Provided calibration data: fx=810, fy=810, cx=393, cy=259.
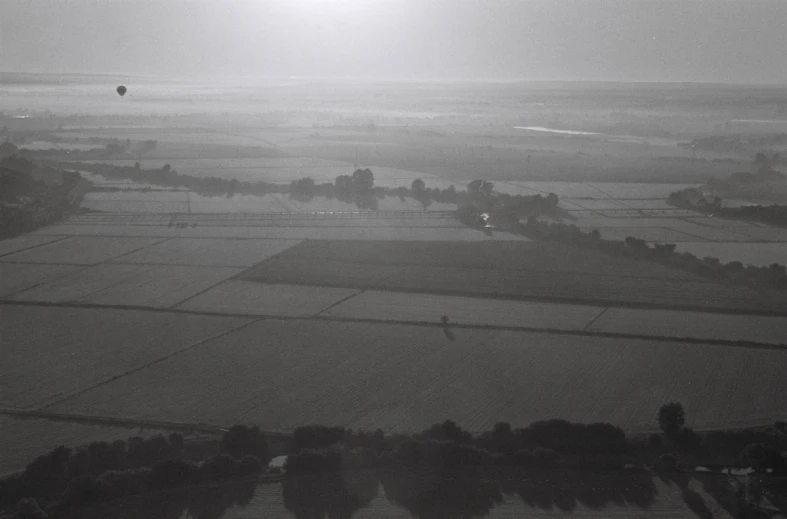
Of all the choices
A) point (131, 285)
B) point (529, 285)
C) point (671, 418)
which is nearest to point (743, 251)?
point (529, 285)

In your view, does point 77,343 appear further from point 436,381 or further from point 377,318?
point 436,381

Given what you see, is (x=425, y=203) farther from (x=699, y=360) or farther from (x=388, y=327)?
(x=699, y=360)

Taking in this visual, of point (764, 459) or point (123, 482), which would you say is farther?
point (764, 459)

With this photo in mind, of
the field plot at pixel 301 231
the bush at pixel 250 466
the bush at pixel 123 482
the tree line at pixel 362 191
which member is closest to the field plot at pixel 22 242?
the field plot at pixel 301 231

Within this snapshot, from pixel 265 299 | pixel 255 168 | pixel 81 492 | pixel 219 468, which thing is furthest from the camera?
pixel 255 168

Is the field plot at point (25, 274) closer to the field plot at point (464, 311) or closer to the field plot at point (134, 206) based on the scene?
the field plot at point (464, 311)
